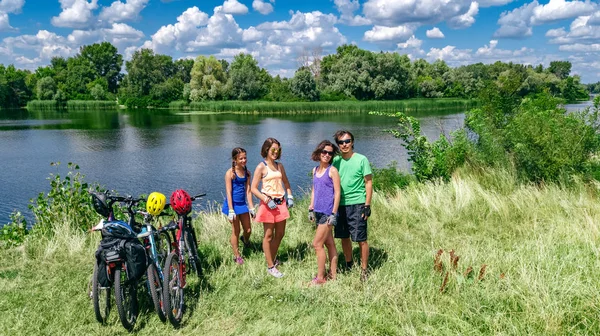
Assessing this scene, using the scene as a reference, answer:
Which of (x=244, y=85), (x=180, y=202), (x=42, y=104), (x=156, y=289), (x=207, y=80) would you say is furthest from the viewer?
(x=42, y=104)

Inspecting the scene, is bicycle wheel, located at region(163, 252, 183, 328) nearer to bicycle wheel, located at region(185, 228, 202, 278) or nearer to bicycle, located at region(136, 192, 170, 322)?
bicycle, located at region(136, 192, 170, 322)

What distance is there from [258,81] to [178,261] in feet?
188

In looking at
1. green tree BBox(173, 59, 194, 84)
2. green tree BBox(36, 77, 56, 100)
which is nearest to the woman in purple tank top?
green tree BBox(36, 77, 56, 100)

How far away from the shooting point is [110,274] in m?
3.57

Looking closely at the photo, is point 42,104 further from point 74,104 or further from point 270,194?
point 270,194

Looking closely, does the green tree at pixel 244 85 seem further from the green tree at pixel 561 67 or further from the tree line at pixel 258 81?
the green tree at pixel 561 67

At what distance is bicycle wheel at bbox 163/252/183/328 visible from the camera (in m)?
3.56

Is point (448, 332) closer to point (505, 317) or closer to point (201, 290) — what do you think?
point (505, 317)

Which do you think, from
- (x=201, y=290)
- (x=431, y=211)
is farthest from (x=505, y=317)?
(x=431, y=211)

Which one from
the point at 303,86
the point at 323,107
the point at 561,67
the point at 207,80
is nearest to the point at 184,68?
the point at 207,80

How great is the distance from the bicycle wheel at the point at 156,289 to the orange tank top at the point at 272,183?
57.3 inches

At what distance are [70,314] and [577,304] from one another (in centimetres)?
422

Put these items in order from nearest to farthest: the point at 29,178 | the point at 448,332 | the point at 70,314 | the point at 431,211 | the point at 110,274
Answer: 1. the point at 448,332
2. the point at 110,274
3. the point at 70,314
4. the point at 431,211
5. the point at 29,178

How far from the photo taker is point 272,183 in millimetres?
4668
